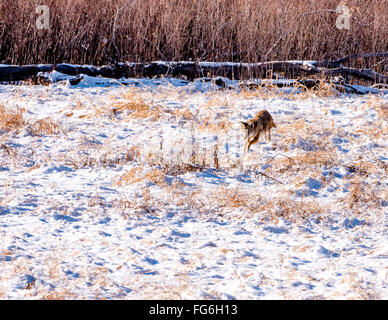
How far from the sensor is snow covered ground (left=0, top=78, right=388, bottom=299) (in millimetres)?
3203

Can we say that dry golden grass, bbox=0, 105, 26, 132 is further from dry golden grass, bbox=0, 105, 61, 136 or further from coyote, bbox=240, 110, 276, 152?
coyote, bbox=240, 110, 276, 152

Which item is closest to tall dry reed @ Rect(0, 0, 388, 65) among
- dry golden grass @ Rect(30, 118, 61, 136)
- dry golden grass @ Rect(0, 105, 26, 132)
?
dry golden grass @ Rect(0, 105, 26, 132)

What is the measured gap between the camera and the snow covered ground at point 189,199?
126 inches

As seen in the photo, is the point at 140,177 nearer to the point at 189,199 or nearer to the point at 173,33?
the point at 189,199

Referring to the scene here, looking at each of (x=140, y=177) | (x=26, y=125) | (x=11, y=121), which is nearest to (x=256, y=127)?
(x=140, y=177)

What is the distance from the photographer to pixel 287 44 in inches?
395

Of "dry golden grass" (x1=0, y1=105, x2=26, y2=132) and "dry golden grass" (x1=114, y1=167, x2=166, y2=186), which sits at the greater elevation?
"dry golden grass" (x1=0, y1=105, x2=26, y2=132)

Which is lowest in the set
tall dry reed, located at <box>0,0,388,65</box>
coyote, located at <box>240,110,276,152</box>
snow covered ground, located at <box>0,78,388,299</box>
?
snow covered ground, located at <box>0,78,388,299</box>

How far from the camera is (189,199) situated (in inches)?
176

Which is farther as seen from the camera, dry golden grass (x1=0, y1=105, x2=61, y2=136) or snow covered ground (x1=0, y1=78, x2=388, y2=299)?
dry golden grass (x1=0, y1=105, x2=61, y2=136)

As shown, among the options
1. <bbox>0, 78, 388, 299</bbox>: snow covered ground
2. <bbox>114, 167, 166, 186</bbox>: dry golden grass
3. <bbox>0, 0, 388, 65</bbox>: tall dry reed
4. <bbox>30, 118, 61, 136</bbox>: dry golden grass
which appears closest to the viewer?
<bbox>0, 78, 388, 299</bbox>: snow covered ground

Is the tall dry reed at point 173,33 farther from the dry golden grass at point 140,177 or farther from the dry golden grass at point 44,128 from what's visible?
the dry golden grass at point 140,177

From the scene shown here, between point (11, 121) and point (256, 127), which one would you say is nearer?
point (256, 127)

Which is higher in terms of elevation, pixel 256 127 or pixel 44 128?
pixel 256 127
